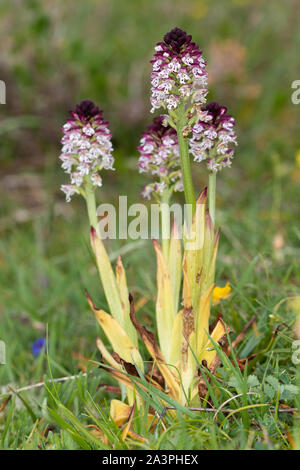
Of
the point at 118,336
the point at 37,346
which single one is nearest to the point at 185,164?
the point at 118,336

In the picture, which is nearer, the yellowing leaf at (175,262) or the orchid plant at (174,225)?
the orchid plant at (174,225)

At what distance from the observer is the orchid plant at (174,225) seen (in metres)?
1.38

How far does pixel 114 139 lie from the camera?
13.7 feet

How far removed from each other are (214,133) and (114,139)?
2.84m

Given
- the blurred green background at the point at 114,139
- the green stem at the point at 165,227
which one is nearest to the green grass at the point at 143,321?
the blurred green background at the point at 114,139

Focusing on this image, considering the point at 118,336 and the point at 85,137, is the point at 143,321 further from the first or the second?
the point at 85,137

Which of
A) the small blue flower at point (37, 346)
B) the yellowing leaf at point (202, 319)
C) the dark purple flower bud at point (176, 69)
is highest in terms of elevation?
the dark purple flower bud at point (176, 69)

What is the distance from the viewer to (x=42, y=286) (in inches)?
109

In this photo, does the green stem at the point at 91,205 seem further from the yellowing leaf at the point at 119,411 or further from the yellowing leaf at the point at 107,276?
the yellowing leaf at the point at 119,411

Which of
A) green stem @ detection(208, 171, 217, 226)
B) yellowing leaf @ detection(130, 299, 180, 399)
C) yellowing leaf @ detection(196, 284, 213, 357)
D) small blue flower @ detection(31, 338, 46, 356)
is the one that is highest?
green stem @ detection(208, 171, 217, 226)

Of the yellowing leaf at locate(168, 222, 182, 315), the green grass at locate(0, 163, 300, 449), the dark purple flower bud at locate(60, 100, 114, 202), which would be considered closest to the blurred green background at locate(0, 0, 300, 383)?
the green grass at locate(0, 163, 300, 449)

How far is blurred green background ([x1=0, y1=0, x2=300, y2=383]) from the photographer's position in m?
2.41

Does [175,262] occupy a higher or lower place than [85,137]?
lower

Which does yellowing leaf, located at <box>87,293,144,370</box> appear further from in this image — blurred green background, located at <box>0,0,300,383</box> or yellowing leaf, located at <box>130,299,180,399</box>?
blurred green background, located at <box>0,0,300,383</box>
